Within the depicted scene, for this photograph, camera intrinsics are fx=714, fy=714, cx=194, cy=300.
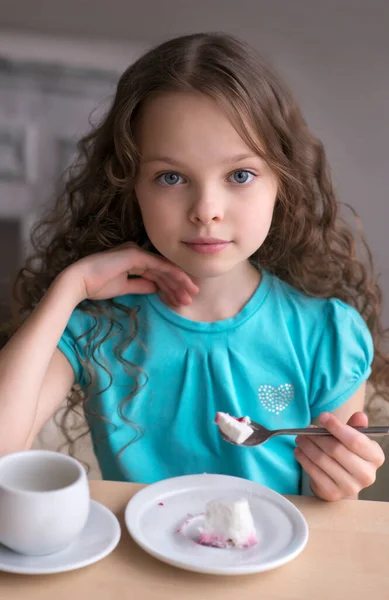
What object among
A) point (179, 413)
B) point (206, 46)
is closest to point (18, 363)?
point (179, 413)

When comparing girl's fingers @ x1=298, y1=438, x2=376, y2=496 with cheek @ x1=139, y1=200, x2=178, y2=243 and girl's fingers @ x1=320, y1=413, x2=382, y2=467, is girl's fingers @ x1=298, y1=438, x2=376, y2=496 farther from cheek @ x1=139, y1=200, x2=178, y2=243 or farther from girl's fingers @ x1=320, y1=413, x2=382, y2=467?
cheek @ x1=139, y1=200, x2=178, y2=243

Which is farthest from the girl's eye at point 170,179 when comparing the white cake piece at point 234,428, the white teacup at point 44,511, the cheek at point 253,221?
the white teacup at point 44,511

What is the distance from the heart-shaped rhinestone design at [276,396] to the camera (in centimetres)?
121

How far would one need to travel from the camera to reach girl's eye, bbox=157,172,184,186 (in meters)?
1.06

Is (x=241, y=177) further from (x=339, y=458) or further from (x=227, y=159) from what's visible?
(x=339, y=458)

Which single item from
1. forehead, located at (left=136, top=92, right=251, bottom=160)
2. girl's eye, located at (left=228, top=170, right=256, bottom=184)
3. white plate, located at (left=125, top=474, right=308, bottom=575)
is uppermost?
forehead, located at (left=136, top=92, right=251, bottom=160)

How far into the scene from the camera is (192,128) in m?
1.02

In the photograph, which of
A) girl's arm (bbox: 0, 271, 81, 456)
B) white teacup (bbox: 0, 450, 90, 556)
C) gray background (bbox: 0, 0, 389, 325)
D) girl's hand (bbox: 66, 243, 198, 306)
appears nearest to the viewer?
white teacup (bbox: 0, 450, 90, 556)

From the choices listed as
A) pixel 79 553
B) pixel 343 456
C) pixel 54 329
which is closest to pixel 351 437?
pixel 343 456

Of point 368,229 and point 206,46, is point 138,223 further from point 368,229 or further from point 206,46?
point 368,229

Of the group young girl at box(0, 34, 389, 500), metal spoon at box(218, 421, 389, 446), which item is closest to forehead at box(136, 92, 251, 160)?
young girl at box(0, 34, 389, 500)

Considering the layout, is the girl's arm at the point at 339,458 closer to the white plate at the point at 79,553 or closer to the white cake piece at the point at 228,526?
the white cake piece at the point at 228,526

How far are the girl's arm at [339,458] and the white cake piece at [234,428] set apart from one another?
0.07 meters

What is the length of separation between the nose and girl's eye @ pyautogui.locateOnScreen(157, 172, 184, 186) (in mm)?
39
